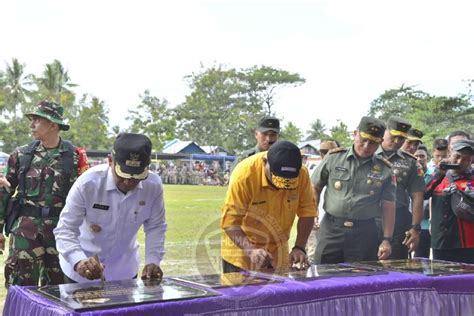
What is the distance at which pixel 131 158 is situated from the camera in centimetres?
297

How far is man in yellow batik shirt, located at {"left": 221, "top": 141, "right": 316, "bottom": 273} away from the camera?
3385mm

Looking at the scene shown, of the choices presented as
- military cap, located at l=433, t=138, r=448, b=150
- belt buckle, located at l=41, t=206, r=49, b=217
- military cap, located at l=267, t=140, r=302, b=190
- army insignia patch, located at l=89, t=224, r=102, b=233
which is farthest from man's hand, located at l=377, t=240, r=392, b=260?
belt buckle, located at l=41, t=206, r=49, b=217

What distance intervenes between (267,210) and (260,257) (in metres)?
0.30

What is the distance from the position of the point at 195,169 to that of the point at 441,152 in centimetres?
3063

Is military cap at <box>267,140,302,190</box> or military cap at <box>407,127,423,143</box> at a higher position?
military cap at <box>407,127,423,143</box>

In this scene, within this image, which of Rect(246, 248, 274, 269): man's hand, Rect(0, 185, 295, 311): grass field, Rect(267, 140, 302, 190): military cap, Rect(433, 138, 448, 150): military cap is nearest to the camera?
Rect(267, 140, 302, 190): military cap

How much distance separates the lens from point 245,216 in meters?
3.69

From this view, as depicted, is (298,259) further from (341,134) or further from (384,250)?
(341,134)

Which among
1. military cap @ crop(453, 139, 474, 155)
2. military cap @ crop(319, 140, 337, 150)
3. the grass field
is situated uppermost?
military cap @ crop(319, 140, 337, 150)

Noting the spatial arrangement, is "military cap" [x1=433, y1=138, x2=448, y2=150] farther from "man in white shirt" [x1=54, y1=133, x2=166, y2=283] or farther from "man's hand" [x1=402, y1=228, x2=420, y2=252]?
"man in white shirt" [x1=54, y1=133, x2=166, y2=283]

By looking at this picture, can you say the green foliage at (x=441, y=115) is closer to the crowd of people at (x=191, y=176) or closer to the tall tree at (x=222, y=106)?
the crowd of people at (x=191, y=176)

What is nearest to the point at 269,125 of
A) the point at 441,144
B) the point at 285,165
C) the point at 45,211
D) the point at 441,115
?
the point at 441,144

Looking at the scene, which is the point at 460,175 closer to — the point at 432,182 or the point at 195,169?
the point at 432,182

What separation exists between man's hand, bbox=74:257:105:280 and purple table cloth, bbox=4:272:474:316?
0.26 m
